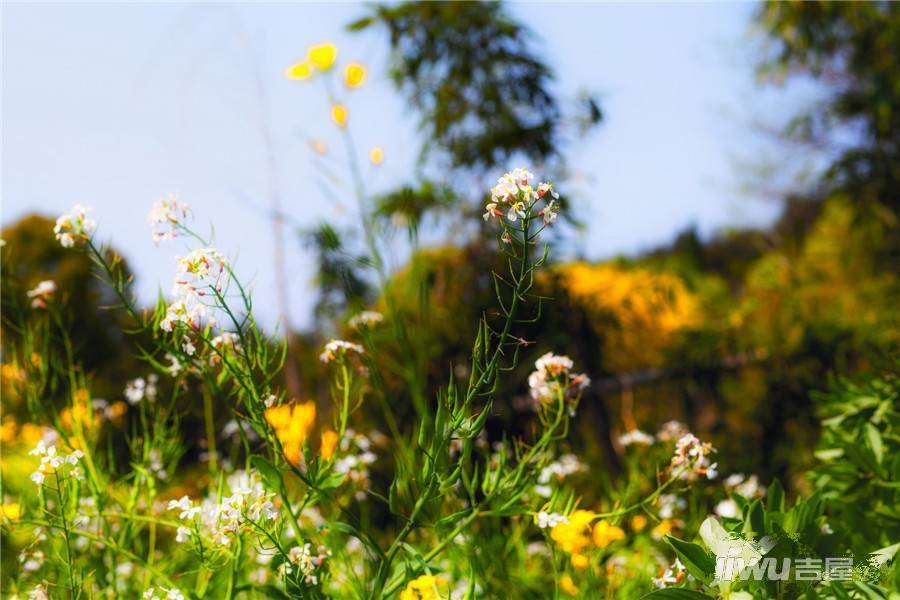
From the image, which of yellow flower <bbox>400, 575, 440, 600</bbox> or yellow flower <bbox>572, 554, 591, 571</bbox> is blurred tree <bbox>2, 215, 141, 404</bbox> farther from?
yellow flower <bbox>400, 575, 440, 600</bbox>

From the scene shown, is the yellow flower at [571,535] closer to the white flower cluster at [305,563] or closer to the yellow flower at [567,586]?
the yellow flower at [567,586]

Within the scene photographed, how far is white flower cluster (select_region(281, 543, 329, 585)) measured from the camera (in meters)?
1.69

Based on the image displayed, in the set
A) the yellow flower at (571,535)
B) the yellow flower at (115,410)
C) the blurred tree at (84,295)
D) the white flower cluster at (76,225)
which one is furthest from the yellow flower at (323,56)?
the blurred tree at (84,295)

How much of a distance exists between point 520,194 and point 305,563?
86 centimetres

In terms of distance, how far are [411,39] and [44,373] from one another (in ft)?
13.2

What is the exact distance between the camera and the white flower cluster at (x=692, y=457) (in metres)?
1.91

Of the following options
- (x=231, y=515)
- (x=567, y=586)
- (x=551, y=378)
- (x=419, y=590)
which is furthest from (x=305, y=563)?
(x=567, y=586)

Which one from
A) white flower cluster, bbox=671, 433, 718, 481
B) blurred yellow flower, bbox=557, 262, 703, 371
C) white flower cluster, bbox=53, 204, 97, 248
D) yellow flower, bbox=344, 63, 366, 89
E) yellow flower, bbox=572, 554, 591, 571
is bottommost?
blurred yellow flower, bbox=557, 262, 703, 371

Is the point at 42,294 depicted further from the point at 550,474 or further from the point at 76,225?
the point at 550,474

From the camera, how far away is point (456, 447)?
2.37 m

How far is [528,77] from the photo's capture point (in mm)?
5652

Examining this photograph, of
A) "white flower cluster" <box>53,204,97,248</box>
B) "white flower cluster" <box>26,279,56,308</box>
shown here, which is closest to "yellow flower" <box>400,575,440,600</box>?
"white flower cluster" <box>53,204,97,248</box>

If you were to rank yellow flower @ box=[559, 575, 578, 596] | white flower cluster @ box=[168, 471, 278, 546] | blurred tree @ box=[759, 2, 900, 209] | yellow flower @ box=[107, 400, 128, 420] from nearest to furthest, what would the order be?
white flower cluster @ box=[168, 471, 278, 546] < yellow flower @ box=[559, 575, 578, 596] < yellow flower @ box=[107, 400, 128, 420] < blurred tree @ box=[759, 2, 900, 209]

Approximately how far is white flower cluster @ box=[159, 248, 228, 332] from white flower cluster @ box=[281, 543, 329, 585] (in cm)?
52
